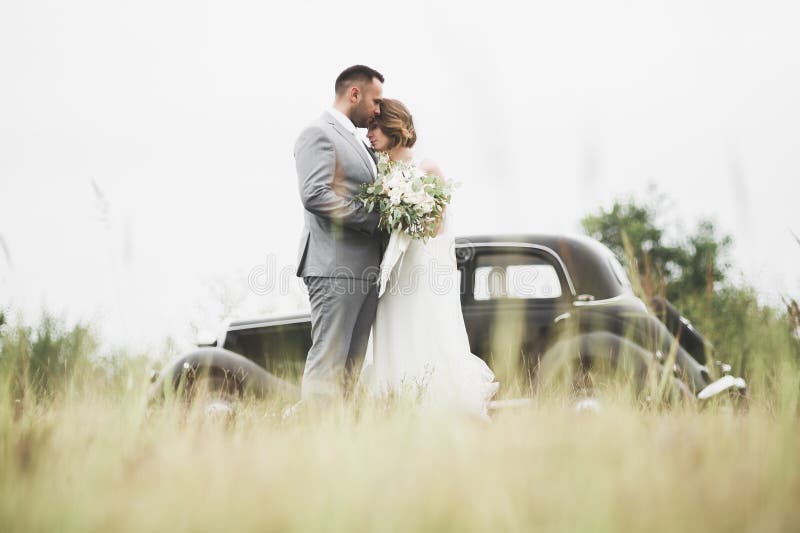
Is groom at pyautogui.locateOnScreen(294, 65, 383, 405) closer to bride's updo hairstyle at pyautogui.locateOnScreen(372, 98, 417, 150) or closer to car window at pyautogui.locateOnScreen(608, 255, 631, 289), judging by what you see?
bride's updo hairstyle at pyautogui.locateOnScreen(372, 98, 417, 150)

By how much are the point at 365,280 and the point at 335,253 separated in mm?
253

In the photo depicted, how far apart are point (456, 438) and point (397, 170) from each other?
2075mm

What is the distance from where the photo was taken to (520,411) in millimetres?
3043

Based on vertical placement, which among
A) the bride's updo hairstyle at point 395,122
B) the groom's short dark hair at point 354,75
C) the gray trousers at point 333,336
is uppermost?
the groom's short dark hair at point 354,75

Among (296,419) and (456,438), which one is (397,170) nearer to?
(296,419)

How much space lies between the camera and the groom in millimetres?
3650

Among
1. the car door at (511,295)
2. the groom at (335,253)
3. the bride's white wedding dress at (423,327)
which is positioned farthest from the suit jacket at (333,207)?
the car door at (511,295)

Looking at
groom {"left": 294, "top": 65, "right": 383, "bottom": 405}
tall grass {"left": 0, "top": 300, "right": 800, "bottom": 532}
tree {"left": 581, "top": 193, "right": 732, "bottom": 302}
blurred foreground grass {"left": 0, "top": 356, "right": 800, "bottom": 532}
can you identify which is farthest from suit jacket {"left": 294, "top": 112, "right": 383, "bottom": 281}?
tree {"left": 581, "top": 193, "right": 732, "bottom": 302}

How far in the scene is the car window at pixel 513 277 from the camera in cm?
461

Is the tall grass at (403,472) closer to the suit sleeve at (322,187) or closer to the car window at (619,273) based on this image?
the suit sleeve at (322,187)

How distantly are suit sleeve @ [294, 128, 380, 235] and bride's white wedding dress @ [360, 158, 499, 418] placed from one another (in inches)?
10.2

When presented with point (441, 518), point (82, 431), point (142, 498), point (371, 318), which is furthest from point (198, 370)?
point (441, 518)

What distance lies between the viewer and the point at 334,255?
12.2 ft

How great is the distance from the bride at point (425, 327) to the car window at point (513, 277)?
2.04 feet
